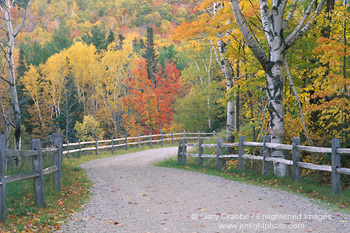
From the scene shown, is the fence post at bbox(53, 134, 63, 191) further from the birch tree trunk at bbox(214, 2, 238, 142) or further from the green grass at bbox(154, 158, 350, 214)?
the birch tree trunk at bbox(214, 2, 238, 142)

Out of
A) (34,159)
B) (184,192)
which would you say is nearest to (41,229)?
(34,159)

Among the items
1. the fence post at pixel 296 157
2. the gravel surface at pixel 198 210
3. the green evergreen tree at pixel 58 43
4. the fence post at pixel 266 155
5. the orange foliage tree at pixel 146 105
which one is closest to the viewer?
the gravel surface at pixel 198 210

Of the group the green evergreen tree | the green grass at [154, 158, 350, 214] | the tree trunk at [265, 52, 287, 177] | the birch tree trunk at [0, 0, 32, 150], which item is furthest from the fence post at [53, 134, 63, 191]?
the green evergreen tree

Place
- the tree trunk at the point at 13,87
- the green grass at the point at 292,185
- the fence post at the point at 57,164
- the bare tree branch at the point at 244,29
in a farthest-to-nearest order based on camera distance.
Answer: the tree trunk at the point at 13,87 < the bare tree branch at the point at 244,29 < the fence post at the point at 57,164 < the green grass at the point at 292,185

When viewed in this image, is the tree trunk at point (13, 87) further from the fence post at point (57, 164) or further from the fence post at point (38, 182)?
the fence post at point (38, 182)

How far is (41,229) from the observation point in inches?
232

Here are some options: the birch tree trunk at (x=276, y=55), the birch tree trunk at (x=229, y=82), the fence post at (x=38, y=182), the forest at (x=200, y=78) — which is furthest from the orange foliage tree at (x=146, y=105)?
the fence post at (x=38, y=182)

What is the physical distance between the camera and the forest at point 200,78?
10.8 metres

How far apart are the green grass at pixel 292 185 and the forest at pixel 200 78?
1326 mm

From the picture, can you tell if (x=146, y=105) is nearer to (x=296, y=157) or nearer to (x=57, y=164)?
(x=57, y=164)

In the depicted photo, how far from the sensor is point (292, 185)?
9.56 metres

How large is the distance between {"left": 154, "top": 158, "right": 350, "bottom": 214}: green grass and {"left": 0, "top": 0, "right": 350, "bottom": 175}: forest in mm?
1326

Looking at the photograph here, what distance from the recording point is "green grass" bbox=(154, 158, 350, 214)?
7.79 metres

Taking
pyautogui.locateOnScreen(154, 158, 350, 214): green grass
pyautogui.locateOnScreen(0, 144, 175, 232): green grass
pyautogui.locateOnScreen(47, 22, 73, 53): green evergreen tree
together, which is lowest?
pyautogui.locateOnScreen(154, 158, 350, 214): green grass
